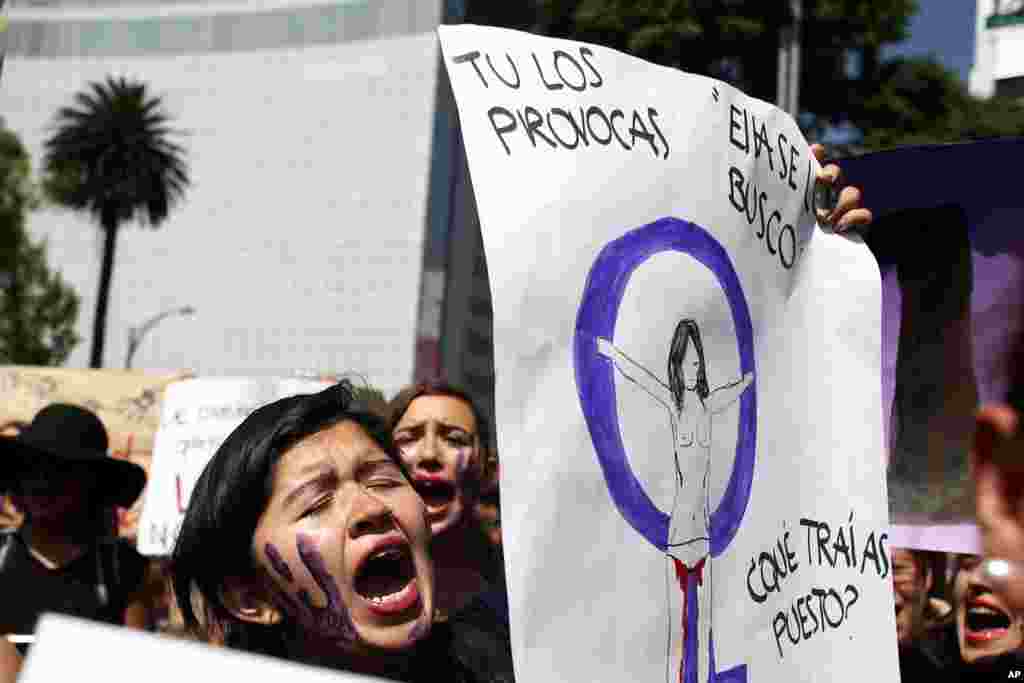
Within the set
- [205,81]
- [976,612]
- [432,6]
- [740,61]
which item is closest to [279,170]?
[205,81]

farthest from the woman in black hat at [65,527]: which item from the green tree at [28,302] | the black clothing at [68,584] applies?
the green tree at [28,302]

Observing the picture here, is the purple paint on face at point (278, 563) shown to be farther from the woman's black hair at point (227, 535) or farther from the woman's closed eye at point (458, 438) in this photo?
the woman's closed eye at point (458, 438)

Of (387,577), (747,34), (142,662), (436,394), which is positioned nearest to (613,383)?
(387,577)

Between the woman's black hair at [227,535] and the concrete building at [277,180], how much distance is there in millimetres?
47660

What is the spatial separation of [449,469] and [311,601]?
1.09 meters

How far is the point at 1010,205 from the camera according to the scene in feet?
8.51

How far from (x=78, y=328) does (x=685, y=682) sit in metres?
61.7

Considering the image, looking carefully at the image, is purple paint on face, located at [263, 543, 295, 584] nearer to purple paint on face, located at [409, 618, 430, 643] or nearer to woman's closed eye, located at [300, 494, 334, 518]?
woman's closed eye, located at [300, 494, 334, 518]

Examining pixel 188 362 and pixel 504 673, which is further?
pixel 188 362

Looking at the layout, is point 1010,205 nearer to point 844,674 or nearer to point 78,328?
point 844,674

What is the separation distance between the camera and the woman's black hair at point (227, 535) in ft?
6.56

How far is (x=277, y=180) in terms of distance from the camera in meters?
59.1

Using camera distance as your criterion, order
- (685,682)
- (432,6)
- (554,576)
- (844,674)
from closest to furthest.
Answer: (554,576) → (685,682) → (844,674) → (432,6)

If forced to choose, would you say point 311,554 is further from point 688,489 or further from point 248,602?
point 688,489
